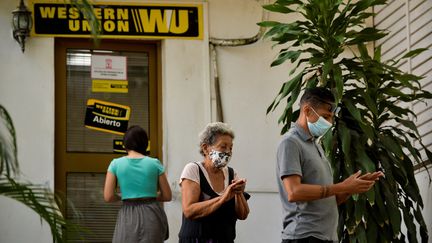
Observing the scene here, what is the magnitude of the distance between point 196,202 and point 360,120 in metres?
1.80

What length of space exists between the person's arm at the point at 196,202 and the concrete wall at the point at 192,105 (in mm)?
2676

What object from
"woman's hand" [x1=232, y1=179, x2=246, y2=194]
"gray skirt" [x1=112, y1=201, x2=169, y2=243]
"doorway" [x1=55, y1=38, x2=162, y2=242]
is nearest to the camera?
"woman's hand" [x1=232, y1=179, x2=246, y2=194]

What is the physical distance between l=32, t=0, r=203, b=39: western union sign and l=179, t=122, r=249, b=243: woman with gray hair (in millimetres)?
3039

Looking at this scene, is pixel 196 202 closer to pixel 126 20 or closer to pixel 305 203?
pixel 305 203

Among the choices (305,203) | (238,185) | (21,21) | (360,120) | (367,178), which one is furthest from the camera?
(21,21)

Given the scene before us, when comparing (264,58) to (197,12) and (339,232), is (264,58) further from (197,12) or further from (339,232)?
(339,232)

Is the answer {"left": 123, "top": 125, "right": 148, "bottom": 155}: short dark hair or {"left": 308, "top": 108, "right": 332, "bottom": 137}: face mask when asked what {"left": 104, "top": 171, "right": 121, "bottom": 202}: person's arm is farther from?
{"left": 308, "top": 108, "right": 332, "bottom": 137}: face mask

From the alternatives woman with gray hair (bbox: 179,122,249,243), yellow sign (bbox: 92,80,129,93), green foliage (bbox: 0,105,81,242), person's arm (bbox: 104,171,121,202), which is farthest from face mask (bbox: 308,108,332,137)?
yellow sign (bbox: 92,80,129,93)

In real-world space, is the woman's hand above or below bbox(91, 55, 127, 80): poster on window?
below

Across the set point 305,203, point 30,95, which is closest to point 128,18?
point 30,95

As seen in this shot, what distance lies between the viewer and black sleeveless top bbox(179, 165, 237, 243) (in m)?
7.38

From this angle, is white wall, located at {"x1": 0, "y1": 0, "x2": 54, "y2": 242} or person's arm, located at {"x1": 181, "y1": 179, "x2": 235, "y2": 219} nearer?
person's arm, located at {"x1": 181, "y1": 179, "x2": 235, "y2": 219}

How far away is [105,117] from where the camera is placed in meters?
10.4

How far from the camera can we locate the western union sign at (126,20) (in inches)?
402
